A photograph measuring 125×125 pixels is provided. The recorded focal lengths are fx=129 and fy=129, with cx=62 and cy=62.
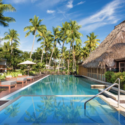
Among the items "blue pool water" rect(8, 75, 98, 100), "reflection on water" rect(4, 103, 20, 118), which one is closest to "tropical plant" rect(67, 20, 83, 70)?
→ "blue pool water" rect(8, 75, 98, 100)

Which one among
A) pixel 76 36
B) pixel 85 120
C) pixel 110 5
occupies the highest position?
pixel 110 5

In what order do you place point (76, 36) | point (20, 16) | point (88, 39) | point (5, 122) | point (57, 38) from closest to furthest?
point (5, 122)
point (20, 16)
point (76, 36)
point (57, 38)
point (88, 39)

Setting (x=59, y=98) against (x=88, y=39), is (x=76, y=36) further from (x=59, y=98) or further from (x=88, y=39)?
(x=59, y=98)

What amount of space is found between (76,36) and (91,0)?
1011 cm

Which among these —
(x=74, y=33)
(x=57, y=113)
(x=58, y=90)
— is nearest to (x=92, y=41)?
(x=74, y=33)

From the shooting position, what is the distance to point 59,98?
696cm

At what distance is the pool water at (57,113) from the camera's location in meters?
4.34

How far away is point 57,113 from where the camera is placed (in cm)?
510

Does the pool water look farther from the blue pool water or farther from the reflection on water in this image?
the blue pool water

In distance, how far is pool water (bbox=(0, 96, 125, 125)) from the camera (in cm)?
434

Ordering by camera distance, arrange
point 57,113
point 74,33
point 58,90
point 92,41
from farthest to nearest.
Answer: point 92,41
point 74,33
point 58,90
point 57,113

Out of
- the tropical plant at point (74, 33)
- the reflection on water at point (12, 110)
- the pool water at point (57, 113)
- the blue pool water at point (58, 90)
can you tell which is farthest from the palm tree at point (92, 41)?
the reflection on water at point (12, 110)

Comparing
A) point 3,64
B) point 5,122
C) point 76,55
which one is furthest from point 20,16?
point 5,122

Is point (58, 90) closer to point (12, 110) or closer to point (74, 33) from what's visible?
point (12, 110)
